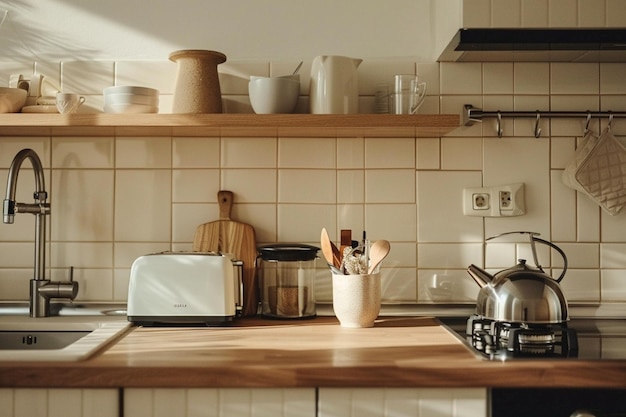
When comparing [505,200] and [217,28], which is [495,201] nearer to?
[505,200]

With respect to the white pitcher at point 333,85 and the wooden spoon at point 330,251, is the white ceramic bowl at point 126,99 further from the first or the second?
the wooden spoon at point 330,251

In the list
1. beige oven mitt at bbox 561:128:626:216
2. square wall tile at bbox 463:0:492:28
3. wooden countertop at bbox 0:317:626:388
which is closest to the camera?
wooden countertop at bbox 0:317:626:388

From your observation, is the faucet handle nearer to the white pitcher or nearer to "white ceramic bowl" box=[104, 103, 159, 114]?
"white ceramic bowl" box=[104, 103, 159, 114]

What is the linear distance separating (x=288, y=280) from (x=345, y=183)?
13.6 inches

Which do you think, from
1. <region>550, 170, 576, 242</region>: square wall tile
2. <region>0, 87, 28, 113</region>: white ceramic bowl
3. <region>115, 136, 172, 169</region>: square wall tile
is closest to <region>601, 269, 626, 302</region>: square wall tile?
<region>550, 170, 576, 242</region>: square wall tile

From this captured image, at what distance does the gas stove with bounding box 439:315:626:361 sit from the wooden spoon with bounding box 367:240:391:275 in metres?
0.26

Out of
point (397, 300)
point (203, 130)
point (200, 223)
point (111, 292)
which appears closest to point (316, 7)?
point (203, 130)

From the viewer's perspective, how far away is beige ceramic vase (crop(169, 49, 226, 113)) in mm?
1954

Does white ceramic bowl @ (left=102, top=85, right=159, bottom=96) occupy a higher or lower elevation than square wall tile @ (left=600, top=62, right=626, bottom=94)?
lower

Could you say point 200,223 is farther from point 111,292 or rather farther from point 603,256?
point 603,256

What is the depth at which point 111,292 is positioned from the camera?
212cm

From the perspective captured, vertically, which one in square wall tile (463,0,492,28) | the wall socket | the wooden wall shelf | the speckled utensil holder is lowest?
the speckled utensil holder

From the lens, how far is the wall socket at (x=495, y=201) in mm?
2092

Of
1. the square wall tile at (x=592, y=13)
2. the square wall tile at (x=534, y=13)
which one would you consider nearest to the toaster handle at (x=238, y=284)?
the square wall tile at (x=534, y=13)
